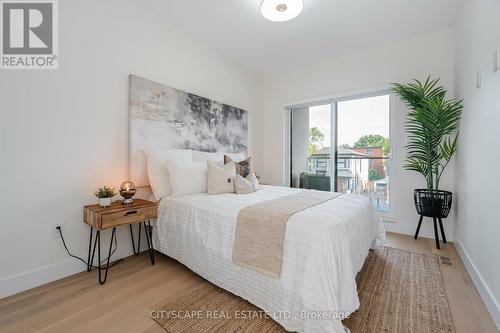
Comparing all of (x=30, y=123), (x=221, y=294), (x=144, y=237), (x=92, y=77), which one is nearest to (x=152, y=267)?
(x=144, y=237)

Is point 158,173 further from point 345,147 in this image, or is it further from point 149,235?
point 345,147

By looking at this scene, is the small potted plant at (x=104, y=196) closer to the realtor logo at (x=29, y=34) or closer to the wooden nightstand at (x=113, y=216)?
the wooden nightstand at (x=113, y=216)

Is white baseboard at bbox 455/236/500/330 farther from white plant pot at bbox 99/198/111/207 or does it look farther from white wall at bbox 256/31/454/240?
white plant pot at bbox 99/198/111/207

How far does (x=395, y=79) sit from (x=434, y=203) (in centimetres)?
170

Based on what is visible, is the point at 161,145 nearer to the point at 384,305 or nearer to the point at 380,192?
the point at 384,305

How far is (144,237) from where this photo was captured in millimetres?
2420

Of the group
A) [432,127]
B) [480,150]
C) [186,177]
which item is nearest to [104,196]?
[186,177]

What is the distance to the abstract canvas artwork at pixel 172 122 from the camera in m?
2.29

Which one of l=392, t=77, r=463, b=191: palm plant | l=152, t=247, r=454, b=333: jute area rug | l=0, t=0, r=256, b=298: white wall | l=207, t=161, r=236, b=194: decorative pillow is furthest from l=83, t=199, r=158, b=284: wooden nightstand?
l=392, t=77, r=463, b=191: palm plant

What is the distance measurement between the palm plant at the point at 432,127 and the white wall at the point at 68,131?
3026 mm

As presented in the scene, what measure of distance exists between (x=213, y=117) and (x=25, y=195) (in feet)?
6.95

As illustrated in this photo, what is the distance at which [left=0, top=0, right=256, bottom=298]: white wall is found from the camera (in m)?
1.62

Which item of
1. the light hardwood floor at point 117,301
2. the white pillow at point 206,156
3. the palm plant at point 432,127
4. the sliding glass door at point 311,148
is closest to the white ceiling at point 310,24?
the palm plant at point 432,127

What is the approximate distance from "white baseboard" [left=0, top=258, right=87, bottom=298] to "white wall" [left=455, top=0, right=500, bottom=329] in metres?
3.06
